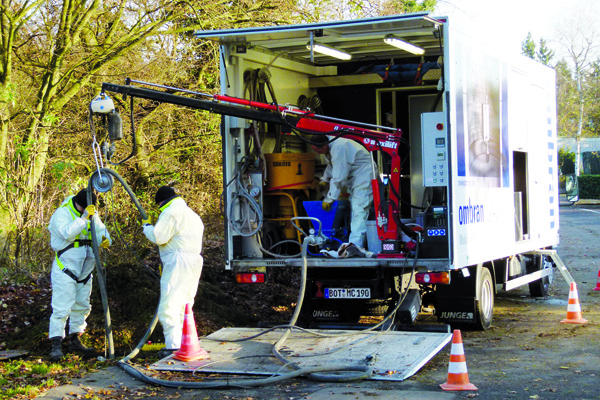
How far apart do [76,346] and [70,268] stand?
2.81 feet

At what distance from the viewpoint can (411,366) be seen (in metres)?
6.33

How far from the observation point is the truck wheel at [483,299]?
28.9 feet

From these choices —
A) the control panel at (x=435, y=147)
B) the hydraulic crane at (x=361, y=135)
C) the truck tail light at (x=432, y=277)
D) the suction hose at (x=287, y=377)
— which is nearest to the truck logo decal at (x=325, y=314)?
the hydraulic crane at (x=361, y=135)

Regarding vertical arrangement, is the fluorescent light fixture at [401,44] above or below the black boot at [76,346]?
above

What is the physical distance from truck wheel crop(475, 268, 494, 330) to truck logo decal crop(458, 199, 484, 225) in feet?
2.61

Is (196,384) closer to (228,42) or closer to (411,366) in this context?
(411,366)

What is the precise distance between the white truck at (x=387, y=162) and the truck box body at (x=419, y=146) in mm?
20

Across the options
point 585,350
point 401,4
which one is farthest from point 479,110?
point 401,4

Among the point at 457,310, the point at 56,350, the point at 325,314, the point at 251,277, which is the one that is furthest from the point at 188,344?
the point at 457,310

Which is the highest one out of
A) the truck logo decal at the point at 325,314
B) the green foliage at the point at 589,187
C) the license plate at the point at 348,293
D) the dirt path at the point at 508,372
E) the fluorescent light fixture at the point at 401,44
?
the fluorescent light fixture at the point at 401,44

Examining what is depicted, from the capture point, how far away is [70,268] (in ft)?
25.8

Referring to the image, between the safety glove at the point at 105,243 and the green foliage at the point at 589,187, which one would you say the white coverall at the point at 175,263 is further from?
the green foliage at the point at 589,187

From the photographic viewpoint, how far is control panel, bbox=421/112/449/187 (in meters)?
7.67

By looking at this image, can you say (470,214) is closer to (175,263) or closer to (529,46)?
(175,263)
